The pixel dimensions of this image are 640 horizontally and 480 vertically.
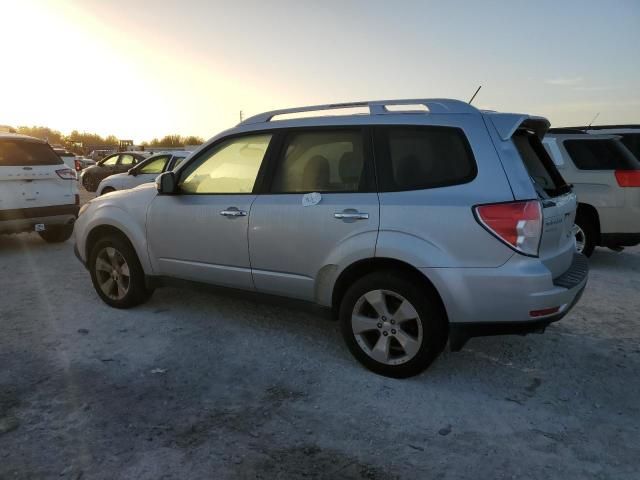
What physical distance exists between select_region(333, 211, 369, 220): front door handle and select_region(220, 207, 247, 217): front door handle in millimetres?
852

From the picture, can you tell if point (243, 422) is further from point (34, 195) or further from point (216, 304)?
point (34, 195)

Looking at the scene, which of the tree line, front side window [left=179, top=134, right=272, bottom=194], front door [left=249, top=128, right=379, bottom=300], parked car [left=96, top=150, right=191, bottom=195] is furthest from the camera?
the tree line

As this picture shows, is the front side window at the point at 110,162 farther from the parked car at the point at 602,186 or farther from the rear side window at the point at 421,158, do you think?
the rear side window at the point at 421,158

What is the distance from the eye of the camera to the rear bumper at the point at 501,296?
3.00m

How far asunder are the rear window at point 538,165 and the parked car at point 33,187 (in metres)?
6.96

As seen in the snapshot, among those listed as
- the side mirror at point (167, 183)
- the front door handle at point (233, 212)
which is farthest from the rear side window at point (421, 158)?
the side mirror at point (167, 183)

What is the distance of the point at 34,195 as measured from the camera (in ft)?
24.9

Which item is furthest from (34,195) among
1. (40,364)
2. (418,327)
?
(418,327)

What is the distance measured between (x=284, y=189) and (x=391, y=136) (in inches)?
36.3

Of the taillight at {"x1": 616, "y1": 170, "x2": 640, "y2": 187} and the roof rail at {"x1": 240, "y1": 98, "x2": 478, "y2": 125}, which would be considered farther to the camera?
the taillight at {"x1": 616, "y1": 170, "x2": 640, "y2": 187}

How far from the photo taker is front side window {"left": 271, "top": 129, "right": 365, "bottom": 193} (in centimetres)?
362

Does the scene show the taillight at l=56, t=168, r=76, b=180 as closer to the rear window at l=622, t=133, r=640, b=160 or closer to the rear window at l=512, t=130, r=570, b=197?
the rear window at l=512, t=130, r=570, b=197

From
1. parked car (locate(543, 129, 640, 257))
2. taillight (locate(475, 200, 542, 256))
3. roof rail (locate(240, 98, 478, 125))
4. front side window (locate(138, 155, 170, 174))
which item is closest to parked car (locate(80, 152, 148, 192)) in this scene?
front side window (locate(138, 155, 170, 174))

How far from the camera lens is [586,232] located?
6.81m
